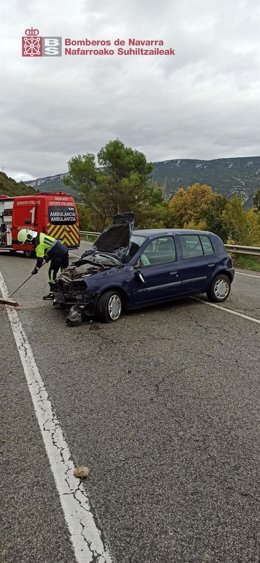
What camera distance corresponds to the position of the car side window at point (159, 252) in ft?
22.8

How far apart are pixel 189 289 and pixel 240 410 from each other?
4.06 metres

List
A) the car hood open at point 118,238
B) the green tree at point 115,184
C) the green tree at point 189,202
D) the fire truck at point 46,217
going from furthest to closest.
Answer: the green tree at point 189,202 → the green tree at point 115,184 → the fire truck at point 46,217 → the car hood open at point 118,238

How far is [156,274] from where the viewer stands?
693cm

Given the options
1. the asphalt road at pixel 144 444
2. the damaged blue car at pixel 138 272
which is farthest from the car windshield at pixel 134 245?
the asphalt road at pixel 144 444

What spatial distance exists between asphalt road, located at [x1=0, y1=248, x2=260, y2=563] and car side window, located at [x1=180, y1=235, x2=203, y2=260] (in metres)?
2.05

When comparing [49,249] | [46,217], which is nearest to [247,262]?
[46,217]

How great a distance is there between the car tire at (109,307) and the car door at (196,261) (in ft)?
4.51

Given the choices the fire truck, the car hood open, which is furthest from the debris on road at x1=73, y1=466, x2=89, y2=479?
the fire truck

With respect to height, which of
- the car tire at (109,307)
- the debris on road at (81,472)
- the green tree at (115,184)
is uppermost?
the green tree at (115,184)

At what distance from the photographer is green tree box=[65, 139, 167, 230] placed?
3403cm

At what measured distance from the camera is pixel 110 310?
6.50 m

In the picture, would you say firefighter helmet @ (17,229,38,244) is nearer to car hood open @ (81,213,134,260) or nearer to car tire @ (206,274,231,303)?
car hood open @ (81,213,134,260)

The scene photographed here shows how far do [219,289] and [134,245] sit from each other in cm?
208

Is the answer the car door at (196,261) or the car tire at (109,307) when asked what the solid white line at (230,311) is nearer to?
the car door at (196,261)
